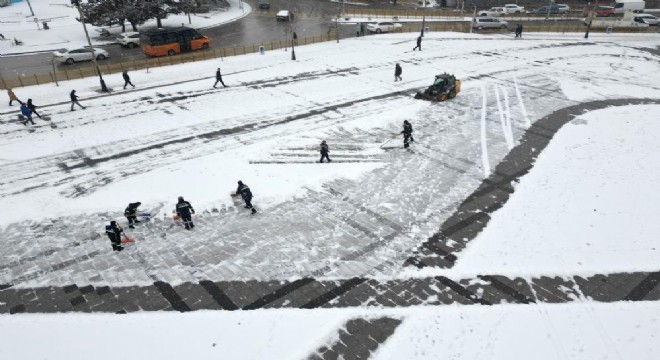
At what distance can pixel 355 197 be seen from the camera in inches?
560

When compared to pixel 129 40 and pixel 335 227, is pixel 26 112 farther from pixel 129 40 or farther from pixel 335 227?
pixel 129 40

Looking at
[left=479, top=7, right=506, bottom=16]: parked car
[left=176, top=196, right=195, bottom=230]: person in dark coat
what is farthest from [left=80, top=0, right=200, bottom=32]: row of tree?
[left=479, top=7, right=506, bottom=16]: parked car

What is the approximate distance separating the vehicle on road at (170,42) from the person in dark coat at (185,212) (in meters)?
24.3

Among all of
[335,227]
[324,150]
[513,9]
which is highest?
[513,9]

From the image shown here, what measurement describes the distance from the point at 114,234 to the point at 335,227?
631 cm

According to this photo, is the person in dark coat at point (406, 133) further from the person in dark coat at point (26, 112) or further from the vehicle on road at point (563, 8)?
the vehicle on road at point (563, 8)

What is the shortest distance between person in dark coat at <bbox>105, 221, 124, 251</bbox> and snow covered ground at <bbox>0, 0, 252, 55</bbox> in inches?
1321

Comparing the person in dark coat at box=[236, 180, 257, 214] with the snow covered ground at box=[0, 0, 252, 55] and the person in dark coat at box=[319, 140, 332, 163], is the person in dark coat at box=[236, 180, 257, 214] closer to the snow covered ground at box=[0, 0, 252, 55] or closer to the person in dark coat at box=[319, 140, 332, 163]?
the person in dark coat at box=[319, 140, 332, 163]

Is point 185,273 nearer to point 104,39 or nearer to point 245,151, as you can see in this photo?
point 245,151

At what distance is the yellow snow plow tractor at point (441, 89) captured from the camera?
2283 centimetres

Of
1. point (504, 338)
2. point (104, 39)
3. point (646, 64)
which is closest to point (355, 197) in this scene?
point (504, 338)

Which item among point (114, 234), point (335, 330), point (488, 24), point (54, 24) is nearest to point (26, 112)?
point (114, 234)

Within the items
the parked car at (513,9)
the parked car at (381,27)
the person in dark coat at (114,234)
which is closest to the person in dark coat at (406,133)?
the person in dark coat at (114,234)

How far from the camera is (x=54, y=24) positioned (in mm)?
45969
